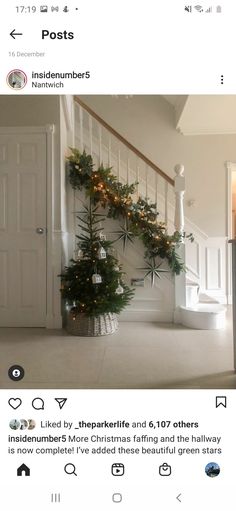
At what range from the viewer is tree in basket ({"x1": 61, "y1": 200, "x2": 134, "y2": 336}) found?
221 cm

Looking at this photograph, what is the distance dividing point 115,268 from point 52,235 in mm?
534

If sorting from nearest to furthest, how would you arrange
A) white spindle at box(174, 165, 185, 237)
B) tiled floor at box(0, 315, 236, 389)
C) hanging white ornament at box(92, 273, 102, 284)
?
tiled floor at box(0, 315, 236, 389), hanging white ornament at box(92, 273, 102, 284), white spindle at box(174, 165, 185, 237)

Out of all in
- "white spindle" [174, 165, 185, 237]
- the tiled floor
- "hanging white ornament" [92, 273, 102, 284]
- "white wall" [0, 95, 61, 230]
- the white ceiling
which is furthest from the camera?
the white ceiling

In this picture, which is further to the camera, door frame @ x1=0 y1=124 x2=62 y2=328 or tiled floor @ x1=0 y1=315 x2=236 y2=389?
door frame @ x1=0 y1=124 x2=62 y2=328

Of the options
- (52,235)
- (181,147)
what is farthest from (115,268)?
(181,147)

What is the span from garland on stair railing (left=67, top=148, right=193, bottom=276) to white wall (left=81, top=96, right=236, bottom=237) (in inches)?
58.9
